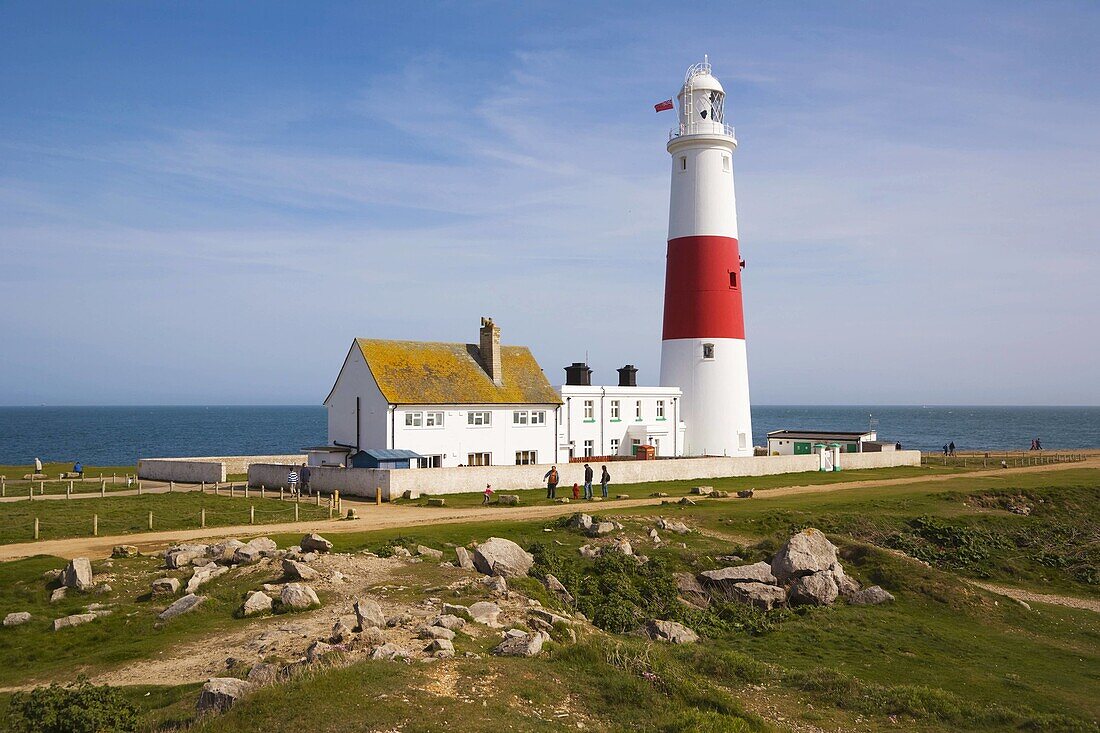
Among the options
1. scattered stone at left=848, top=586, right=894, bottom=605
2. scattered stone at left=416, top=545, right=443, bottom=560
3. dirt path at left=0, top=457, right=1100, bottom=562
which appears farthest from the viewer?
dirt path at left=0, top=457, right=1100, bottom=562

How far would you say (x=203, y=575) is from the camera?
21953mm

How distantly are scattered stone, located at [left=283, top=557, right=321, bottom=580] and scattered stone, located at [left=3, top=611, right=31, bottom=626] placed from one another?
560 centimetres

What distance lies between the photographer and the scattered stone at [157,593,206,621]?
1942cm

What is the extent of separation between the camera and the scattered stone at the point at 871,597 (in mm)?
25297

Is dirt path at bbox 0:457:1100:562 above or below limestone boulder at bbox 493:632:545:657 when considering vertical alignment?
above

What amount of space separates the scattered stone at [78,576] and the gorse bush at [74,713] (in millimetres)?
8675

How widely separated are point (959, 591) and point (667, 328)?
1248 inches

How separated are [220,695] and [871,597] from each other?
19.0 meters

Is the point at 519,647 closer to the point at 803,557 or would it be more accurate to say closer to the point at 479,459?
the point at 803,557

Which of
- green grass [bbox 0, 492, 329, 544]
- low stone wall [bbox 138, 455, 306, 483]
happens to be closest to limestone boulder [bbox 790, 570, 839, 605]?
green grass [bbox 0, 492, 329, 544]

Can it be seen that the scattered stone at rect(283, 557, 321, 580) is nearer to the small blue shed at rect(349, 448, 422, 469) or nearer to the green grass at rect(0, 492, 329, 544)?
the green grass at rect(0, 492, 329, 544)

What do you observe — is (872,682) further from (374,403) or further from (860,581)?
(374,403)

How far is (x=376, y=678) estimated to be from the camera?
13.7 meters

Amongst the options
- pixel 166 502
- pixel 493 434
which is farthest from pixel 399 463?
pixel 166 502
